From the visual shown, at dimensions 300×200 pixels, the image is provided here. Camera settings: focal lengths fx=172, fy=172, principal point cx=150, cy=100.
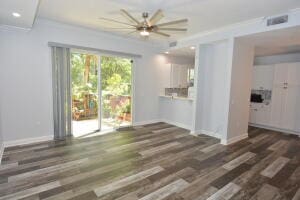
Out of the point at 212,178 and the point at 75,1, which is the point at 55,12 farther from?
the point at 212,178

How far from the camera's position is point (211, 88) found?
16.1 feet

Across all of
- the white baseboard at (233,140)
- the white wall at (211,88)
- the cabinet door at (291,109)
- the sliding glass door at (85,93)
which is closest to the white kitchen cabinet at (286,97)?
the cabinet door at (291,109)

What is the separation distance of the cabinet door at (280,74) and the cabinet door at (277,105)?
0.16m

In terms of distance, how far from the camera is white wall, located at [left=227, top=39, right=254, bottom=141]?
4203 millimetres

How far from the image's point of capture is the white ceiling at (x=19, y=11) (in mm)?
2529

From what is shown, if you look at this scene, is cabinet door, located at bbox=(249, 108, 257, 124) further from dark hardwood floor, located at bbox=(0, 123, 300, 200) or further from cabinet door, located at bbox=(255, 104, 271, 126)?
dark hardwood floor, located at bbox=(0, 123, 300, 200)

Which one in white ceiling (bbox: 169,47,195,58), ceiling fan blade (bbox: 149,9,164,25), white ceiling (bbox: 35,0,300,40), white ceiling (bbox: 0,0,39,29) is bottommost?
ceiling fan blade (bbox: 149,9,164,25)

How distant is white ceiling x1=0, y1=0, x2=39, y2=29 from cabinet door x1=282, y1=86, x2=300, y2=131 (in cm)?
675

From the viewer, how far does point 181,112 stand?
5.79 m

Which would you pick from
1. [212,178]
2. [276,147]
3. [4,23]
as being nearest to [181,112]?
[276,147]

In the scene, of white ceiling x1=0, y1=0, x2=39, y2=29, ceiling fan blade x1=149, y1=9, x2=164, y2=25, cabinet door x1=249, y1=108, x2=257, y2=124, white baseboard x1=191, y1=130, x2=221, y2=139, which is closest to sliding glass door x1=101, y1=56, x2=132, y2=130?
white ceiling x1=0, y1=0, x2=39, y2=29

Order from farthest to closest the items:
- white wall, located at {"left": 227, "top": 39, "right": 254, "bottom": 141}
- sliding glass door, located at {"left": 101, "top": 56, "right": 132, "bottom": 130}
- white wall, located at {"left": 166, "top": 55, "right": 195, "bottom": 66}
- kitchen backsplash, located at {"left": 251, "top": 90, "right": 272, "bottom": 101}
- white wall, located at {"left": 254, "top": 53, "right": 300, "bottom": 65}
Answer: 1. white wall, located at {"left": 166, "top": 55, "right": 195, "bottom": 66}
2. kitchen backsplash, located at {"left": 251, "top": 90, "right": 272, "bottom": 101}
3. white wall, located at {"left": 254, "top": 53, "right": 300, "bottom": 65}
4. sliding glass door, located at {"left": 101, "top": 56, "right": 132, "bottom": 130}
5. white wall, located at {"left": 227, "top": 39, "right": 254, "bottom": 141}

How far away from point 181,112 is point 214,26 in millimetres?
2788

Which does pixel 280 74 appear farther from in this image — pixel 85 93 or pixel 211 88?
pixel 85 93
